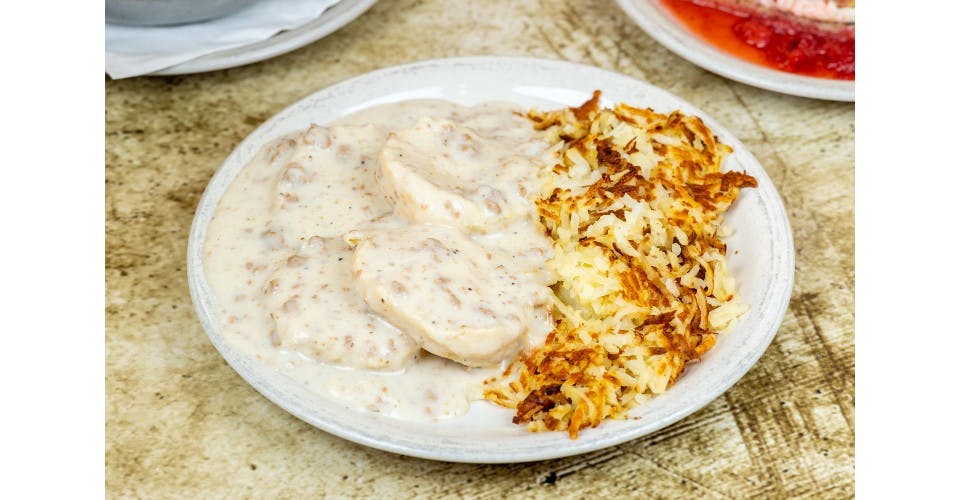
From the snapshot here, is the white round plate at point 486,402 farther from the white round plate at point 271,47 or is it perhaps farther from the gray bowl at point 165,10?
the gray bowl at point 165,10

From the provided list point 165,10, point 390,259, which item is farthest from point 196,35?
point 390,259

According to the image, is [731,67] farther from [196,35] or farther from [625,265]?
[196,35]

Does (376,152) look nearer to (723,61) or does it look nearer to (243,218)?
(243,218)

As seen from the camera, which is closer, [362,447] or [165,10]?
[362,447]

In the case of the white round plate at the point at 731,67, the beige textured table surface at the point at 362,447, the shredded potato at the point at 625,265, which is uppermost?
the white round plate at the point at 731,67

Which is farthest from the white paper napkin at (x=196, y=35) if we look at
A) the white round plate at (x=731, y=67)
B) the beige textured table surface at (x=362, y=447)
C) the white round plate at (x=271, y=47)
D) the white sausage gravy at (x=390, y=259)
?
the white round plate at (x=731, y=67)

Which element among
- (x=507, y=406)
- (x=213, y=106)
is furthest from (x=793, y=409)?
(x=213, y=106)

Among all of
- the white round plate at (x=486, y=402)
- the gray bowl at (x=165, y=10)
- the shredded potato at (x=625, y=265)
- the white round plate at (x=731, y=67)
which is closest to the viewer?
the white round plate at (x=486, y=402)
